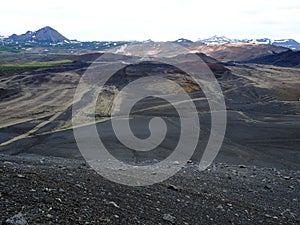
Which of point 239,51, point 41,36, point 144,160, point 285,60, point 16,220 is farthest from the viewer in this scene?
point 41,36

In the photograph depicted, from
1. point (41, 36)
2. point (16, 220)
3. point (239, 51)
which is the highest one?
point (41, 36)

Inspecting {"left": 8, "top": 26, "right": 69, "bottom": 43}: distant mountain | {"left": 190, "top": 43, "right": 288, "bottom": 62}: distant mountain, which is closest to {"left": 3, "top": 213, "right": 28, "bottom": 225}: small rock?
{"left": 190, "top": 43, "right": 288, "bottom": 62}: distant mountain

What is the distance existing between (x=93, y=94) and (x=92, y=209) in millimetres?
27699

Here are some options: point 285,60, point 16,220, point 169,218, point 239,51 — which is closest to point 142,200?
point 169,218

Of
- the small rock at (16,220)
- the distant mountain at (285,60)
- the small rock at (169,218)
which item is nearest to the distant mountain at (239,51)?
the distant mountain at (285,60)

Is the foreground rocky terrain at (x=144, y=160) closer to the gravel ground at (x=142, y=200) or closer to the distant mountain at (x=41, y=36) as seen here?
Answer: the gravel ground at (x=142, y=200)

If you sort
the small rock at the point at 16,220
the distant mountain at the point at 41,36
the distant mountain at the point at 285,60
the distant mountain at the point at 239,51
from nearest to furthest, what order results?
the small rock at the point at 16,220 → the distant mountain at the point at 285,60 → the distant mountain at the point at 239,51 → the distant mountain at the point at 41,36

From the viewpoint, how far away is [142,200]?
7109 millimetres

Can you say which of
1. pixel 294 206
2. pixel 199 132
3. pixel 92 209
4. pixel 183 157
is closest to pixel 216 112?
pixel 199 132

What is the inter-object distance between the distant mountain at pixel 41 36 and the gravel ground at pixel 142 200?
17183cm

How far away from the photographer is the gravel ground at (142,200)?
548 cm

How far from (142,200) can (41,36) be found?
180569mm

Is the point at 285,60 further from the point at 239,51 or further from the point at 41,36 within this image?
the point at 41,36

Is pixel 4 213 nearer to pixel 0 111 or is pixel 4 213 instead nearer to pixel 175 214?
pixel 175 214
